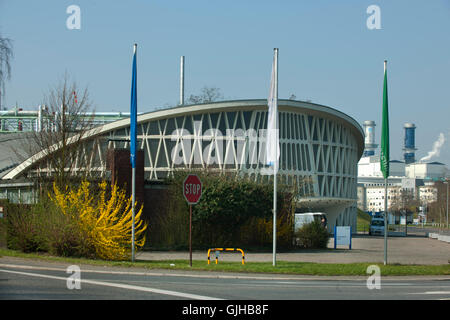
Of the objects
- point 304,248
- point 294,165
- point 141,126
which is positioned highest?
point 141,126

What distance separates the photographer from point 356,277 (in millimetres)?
18484

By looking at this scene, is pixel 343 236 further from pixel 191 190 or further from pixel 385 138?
pixel 191 190

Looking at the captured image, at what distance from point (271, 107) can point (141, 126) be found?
133 feet

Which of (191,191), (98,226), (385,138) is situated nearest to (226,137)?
(385,138)

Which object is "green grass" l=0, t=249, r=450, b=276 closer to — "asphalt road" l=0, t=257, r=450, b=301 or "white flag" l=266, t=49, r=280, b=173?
"asphalt road" l=0, t=257, r=450, b=301

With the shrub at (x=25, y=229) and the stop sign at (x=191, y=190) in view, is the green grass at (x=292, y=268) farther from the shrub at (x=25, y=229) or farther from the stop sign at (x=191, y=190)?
the stop sign at (x=191, y=190)

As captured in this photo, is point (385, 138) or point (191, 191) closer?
point (191, 191)

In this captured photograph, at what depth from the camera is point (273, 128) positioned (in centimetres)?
2050

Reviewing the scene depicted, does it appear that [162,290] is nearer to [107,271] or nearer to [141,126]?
[107,271]

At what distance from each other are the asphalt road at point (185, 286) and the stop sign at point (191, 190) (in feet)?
8.40

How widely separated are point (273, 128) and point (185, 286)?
804 centimetres

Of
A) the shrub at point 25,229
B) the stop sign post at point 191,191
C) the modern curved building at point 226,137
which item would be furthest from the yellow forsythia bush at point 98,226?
the modern curved building at point 226,137

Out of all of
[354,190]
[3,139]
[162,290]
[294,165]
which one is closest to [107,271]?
[162,290]
